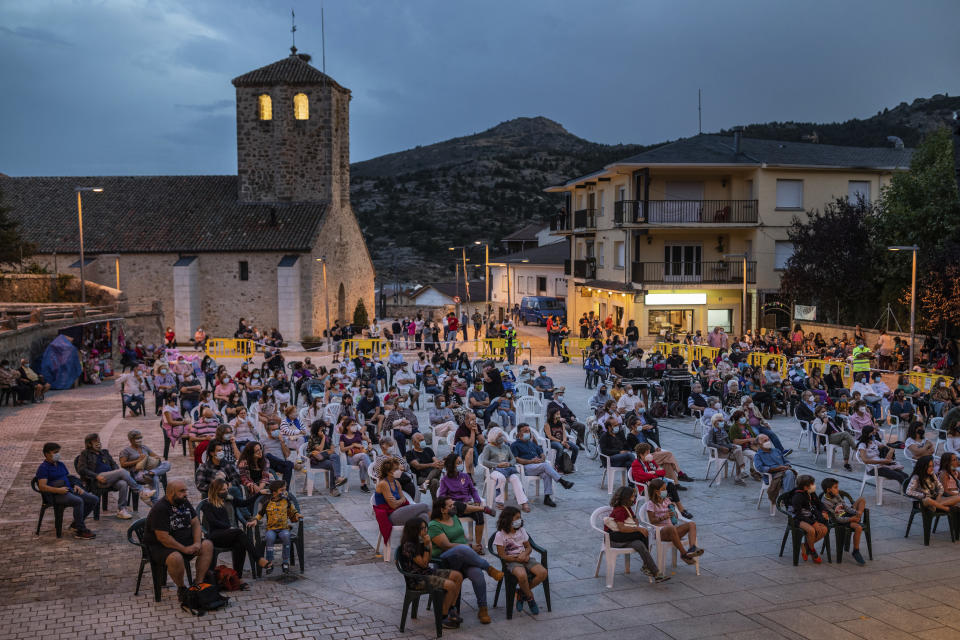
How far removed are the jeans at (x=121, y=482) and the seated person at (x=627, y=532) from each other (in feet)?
21.7

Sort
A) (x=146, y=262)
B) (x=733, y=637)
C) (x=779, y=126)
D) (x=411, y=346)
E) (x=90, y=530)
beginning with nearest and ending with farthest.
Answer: (x=733, y=637) < (x=90, y=530) < (x=411, y=346) < (x=146, y=262) < (x=779, y=126)

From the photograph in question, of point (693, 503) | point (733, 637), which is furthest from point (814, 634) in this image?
point (693, 503)

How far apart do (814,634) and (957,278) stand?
20.2 metres

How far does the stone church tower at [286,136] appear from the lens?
47062 mm

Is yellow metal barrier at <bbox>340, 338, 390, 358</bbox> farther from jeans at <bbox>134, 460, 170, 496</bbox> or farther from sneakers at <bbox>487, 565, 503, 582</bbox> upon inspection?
sneakers at <bbox>487, 565, 503, 582</bbox>

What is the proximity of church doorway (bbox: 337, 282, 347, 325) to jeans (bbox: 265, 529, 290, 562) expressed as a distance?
38703mm

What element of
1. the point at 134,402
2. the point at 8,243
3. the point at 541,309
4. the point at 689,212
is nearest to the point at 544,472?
the point at 134,402

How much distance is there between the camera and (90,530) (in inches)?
446

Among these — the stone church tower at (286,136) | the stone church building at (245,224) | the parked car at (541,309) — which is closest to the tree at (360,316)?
the stone church building at (245,224)

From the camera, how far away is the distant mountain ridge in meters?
91.3

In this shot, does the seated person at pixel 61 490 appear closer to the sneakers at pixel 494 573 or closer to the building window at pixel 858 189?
the sneakers at pixel 494 573

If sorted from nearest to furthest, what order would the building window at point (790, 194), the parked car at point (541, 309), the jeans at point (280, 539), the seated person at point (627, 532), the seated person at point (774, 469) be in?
the seated person at point (627, 532), the jeans at point (280, 539), the seated person at point (774, 469), the building window at point (790, 194), the parked car at point (541, 309)

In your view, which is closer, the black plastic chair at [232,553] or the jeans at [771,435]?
the black plastic chair at [232,553]

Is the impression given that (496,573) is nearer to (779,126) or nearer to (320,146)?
(320,146)
